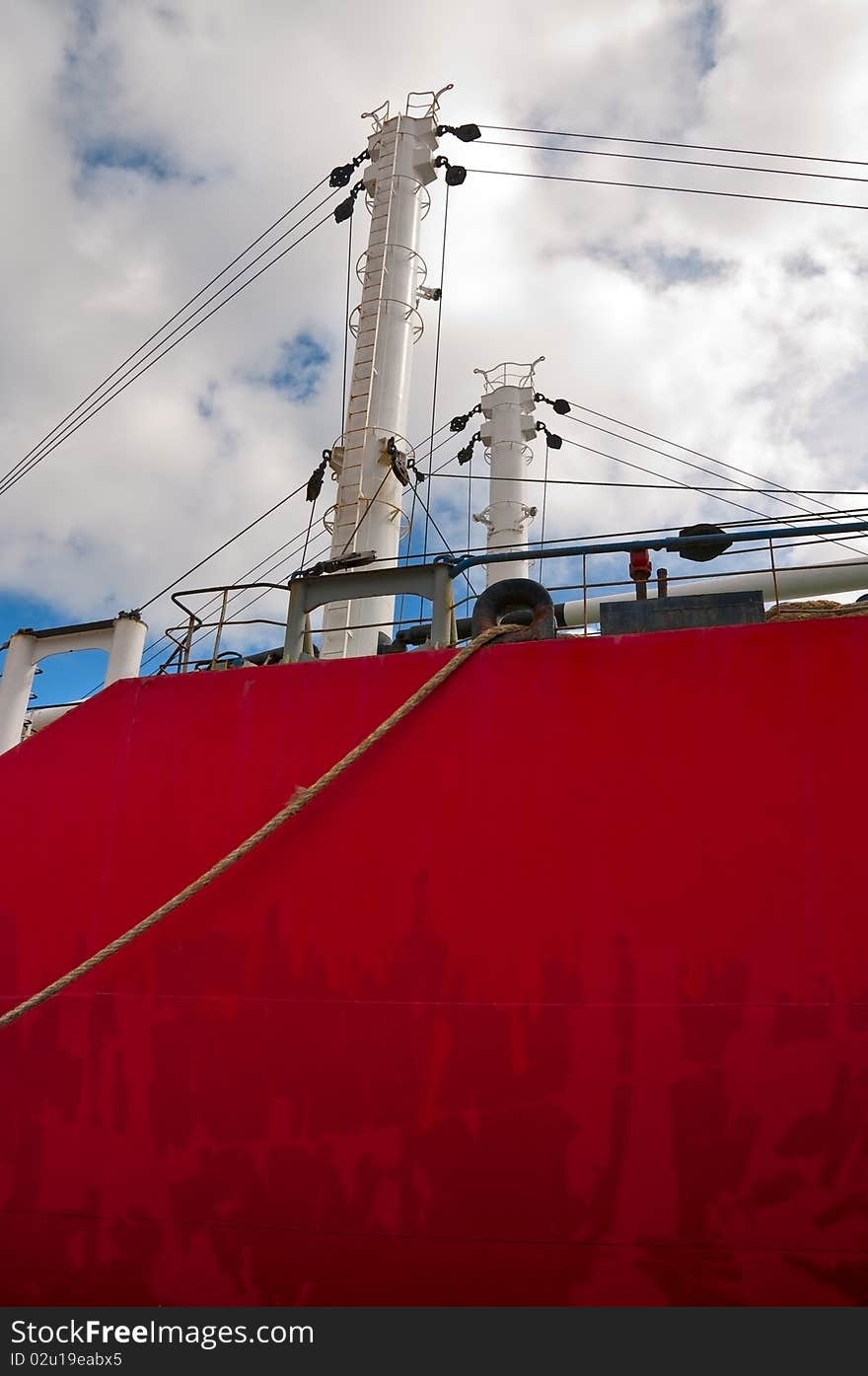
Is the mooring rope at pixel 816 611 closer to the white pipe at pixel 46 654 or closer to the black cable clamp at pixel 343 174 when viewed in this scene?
the white pipe at pixel 46 654

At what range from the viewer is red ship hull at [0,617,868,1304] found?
382 cm

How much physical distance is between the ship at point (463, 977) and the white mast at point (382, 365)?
3697mm

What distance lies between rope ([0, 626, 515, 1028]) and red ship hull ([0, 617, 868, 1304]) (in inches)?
4.9

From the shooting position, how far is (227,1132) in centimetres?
438

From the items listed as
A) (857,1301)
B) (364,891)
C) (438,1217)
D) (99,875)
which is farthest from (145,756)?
(857,1301)

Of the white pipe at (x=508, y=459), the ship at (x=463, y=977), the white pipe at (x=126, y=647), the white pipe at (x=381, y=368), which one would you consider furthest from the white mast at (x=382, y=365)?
the white pipe at (x=508, y=459)

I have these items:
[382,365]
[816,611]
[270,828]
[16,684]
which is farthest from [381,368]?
[270,828]

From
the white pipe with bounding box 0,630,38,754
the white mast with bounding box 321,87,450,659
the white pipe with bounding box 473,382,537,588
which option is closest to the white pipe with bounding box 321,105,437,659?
the white mast with bounding box 321,87,450,659

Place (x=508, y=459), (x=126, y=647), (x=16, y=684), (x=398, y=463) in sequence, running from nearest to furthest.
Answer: (x=126, y=647) → (x=16, y=684) → (x=398, y=463) → (x=508, y=459)

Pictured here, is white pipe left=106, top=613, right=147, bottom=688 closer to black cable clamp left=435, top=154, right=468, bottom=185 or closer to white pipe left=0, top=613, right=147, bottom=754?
white pipe left=0, top=613, right=147, bottom=754

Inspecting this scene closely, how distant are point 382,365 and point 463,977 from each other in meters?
7.83

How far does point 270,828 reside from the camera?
177 inches

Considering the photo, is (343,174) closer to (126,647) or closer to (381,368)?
(381,368)

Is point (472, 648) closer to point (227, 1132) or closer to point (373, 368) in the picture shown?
point (227, 1132)
